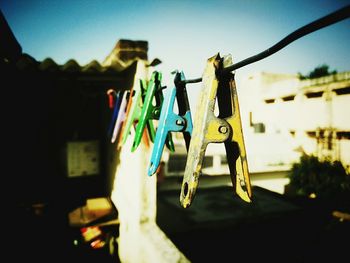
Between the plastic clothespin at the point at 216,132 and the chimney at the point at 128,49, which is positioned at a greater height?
the chimney at the point at 128,49

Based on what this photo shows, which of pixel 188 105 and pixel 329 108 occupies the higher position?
pixel 329 108

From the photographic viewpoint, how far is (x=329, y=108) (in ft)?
41.8

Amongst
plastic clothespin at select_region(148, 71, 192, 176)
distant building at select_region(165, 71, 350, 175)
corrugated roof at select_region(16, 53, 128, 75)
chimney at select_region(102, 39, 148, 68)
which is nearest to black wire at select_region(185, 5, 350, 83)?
plastic clothespin at select_region(148, 71, 192, 176)

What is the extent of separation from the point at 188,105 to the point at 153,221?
241cm

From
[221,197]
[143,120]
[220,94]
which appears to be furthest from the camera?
[221,197]

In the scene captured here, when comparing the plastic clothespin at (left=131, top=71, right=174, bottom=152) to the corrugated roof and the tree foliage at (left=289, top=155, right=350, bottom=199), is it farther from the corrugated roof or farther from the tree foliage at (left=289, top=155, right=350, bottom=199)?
the tree foliage at (left=289, top=155, right=350, bottom=199)

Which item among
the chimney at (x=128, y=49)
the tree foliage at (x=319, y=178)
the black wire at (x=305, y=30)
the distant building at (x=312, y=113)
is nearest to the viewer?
the black wire at (x=305, y=30)

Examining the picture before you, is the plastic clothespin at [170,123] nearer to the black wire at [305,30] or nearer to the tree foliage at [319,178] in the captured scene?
the black wire at [305,30]

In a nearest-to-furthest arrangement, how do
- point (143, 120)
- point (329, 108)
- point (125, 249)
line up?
point (143, 120) < point (125, 249) < point (329, 108)

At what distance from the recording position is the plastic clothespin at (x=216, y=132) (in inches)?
35.5

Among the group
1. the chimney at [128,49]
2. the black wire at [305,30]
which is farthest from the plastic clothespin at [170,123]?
the chimney at [128,49]

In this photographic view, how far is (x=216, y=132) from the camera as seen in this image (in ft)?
3.11

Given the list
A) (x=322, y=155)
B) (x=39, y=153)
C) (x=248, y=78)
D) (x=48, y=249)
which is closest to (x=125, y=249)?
(x=48, y=249)

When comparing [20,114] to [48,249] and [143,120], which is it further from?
[143,120]
